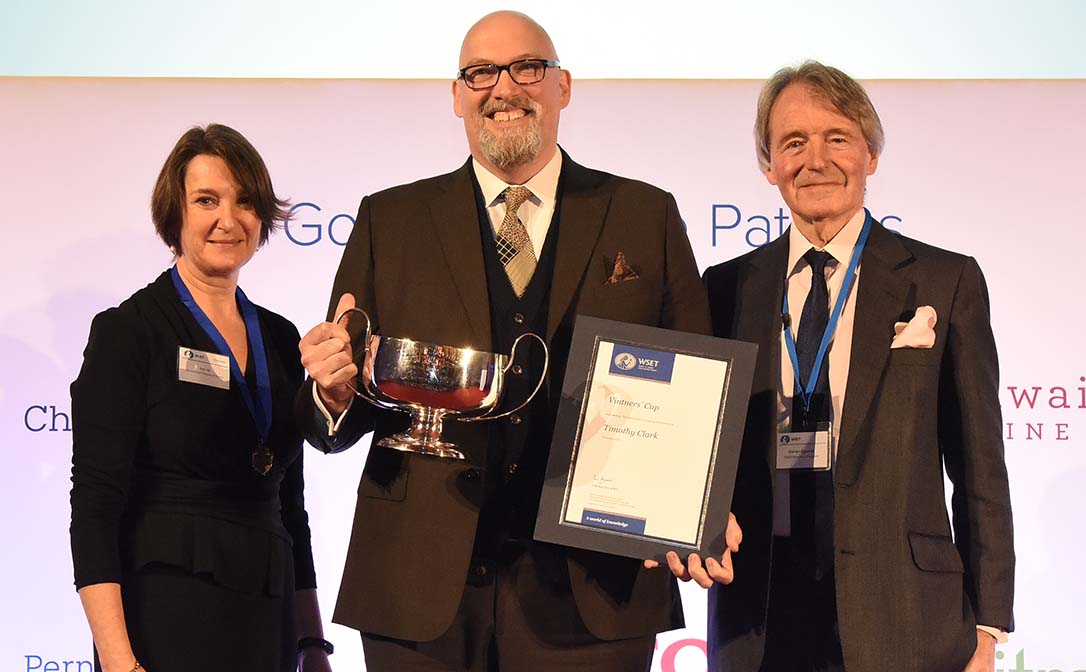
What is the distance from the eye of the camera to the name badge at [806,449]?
7.67ft

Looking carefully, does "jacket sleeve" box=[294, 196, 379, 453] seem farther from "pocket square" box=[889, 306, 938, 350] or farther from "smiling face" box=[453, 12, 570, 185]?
"pocket square" box=[889, 306, 938, 350]

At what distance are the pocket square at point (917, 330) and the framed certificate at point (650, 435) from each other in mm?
426

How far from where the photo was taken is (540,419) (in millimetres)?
2166

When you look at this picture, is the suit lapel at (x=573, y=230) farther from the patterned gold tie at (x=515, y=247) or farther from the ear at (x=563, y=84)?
the ear at (x=563, y=84)

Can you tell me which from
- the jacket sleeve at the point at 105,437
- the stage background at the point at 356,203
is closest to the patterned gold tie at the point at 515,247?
the jacket sleeve at the point at 105,437

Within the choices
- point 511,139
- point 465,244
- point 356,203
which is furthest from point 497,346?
point 356,203

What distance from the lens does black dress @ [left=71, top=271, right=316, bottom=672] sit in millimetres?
2312

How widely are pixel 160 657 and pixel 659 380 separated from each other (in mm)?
1109

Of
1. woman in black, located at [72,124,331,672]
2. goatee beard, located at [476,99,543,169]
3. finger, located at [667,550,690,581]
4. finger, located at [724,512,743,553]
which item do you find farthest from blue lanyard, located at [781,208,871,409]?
woman in black, located at [72,124,331,672]

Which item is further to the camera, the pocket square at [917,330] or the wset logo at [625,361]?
the pocket square at [917,330]

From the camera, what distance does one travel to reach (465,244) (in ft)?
7.20

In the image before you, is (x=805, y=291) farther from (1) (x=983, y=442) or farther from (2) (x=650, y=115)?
(2) (x=650, y=115)

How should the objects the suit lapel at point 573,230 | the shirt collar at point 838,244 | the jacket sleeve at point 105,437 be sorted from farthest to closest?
the shirt collar at point 838,244 < the jacket sleeve at point 105,437 < the suit lapel at point 573,230

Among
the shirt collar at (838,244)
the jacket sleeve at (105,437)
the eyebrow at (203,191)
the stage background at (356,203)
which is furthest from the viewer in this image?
the stage background at (356,203)
